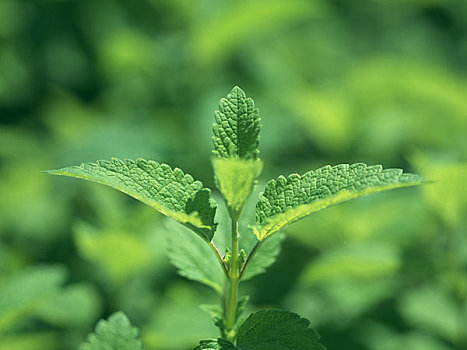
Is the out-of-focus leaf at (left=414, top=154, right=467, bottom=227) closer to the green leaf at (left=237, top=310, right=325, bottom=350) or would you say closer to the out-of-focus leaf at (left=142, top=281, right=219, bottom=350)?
the out-of-focus leaf at (left=142, top=281, right=219, bottom=350)

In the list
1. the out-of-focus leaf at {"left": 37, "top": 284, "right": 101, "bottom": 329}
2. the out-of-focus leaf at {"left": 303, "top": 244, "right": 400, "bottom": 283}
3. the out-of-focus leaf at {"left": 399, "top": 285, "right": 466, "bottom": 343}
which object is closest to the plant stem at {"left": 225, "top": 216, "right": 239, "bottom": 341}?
the out-of-focus leaf at {"left": 303, "top": 244, "right": 400, "bottom": 283}

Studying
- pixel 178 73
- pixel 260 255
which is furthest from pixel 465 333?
pixel 178 73

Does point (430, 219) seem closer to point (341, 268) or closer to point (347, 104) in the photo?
point (341, 268)

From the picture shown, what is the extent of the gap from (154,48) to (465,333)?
240 centimetres

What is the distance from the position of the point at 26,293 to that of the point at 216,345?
60 cm

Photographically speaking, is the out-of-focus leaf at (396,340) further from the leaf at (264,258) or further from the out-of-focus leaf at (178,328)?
the leaf at (264,258)

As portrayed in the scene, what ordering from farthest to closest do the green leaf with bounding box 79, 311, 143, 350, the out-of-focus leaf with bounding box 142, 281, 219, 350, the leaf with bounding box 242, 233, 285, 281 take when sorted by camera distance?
the out-of-focus leaf with bounding box 142, 281, 219, 350
the leaf with bounding box 242, 233, 285, 281
the green leaf with bounding box 79, 311, 143, 350

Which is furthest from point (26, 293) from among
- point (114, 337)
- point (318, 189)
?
point (318, 189)

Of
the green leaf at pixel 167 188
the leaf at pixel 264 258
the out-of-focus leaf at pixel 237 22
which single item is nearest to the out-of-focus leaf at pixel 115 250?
the leaf at pixel 264 258

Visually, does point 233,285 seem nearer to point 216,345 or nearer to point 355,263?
point 216,345

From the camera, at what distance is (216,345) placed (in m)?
1.04

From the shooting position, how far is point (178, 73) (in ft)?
10.7

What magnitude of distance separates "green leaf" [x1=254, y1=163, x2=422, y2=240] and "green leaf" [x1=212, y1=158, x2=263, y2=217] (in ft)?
0.22

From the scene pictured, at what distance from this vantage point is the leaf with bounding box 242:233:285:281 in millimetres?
1265
